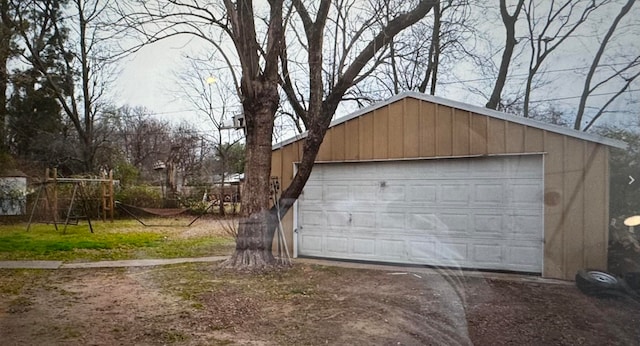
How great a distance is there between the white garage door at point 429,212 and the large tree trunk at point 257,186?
0.71 metres

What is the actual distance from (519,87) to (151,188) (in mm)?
1590

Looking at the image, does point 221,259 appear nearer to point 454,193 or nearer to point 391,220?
point 391,220

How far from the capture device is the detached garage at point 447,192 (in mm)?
2158

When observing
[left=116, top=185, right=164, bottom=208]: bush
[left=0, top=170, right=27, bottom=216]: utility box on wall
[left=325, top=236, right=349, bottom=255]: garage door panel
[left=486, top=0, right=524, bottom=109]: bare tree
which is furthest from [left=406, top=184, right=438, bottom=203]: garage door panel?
[left=0, top=170, right=27, bottom=216]: utility box on wall

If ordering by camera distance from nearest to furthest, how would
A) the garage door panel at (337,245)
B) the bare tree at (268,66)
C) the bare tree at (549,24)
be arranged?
the bare tree at (549,24) → the bare tree at (268,66) → the garage door panel at (337,245)

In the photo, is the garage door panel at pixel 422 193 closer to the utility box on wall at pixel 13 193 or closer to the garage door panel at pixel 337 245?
the garage door panel at pixel 337 245

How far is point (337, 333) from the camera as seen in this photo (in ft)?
5.58

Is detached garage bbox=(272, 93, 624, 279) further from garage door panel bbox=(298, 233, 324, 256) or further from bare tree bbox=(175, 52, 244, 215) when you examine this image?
bare tree bbox=(175, 52, 244, 215)

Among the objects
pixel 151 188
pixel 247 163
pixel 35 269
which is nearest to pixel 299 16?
pixel 247 163

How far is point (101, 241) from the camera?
1.98 m

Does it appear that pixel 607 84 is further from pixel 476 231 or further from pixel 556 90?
pixel 476 231

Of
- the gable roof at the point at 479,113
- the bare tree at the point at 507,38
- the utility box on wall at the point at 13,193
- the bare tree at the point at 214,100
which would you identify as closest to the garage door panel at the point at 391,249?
the gable roof at the point at 479,113

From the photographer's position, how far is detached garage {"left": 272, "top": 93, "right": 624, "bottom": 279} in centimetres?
216

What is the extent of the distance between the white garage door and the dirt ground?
17.0 inches
